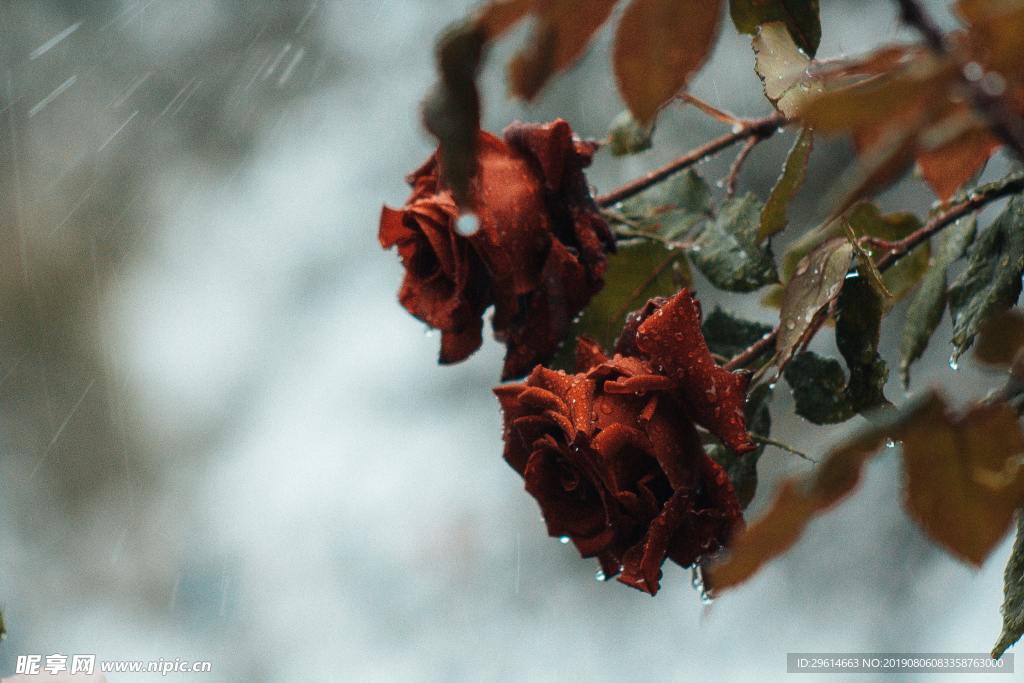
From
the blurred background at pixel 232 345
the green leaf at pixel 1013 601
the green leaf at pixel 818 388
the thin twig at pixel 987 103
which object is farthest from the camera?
the blurred background at pixel 232 345

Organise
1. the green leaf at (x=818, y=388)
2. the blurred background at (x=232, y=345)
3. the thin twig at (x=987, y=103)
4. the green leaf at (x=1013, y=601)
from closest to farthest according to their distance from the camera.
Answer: the thin twig at (x=987, y=103) < the green leaf at (x=1013, y=601) < the green leaf at (x=818, y=388) < the blurred background at (x=232, y=345)

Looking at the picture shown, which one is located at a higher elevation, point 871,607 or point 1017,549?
point 1017,549

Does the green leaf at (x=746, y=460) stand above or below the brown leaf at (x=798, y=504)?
below

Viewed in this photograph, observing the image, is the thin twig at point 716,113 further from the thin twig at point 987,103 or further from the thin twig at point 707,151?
the thin twig at point 987,103

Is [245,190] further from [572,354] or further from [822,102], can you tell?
[822,102]

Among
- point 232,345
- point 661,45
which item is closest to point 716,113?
point 661,45

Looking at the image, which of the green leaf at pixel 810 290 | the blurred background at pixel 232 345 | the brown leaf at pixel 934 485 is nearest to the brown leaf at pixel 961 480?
the brown leaf at pixel 934 485

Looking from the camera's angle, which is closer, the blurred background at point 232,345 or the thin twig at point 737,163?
the thin twig at point 737,163

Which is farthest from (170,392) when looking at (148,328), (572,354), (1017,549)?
(1017,549)
